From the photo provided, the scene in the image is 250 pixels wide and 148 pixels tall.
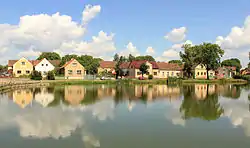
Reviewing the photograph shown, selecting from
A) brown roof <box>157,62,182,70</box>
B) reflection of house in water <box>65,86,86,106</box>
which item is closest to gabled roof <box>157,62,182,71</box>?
brown roof <box>157,62,182,70</box>

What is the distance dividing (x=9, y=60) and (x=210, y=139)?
67163 mm

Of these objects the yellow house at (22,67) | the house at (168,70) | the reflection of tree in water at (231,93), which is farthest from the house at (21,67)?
the reflection of tree in water at (231,93)

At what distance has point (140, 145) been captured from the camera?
874 cm

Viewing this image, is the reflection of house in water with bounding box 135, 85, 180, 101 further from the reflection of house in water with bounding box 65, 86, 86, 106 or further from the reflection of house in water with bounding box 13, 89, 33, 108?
the reflection of house in water with bounding box 13, 89, 33, 108

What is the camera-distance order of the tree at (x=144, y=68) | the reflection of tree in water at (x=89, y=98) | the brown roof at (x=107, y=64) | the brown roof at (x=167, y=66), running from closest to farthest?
the reflection of tree in water at (x=89, y=98) < the tree at (x=144, y=68) < the brown roof at (x=167, y=66) < the brown roof at (x=107, y=64)

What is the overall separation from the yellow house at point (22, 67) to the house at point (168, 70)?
110 feet

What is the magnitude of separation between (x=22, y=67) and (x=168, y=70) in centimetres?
3844

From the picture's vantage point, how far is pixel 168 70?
70.2 m

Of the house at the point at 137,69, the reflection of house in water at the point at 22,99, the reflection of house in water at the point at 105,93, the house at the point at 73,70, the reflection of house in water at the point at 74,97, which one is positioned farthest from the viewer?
the house at the point at 137,69

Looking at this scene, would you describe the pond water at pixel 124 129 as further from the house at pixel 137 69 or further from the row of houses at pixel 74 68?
the house at pixel 137 69

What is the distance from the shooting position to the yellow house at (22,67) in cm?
6191

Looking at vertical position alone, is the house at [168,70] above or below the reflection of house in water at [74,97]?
above

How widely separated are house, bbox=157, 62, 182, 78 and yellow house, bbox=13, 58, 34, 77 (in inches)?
1315

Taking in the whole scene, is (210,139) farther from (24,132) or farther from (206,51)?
(206,51)
